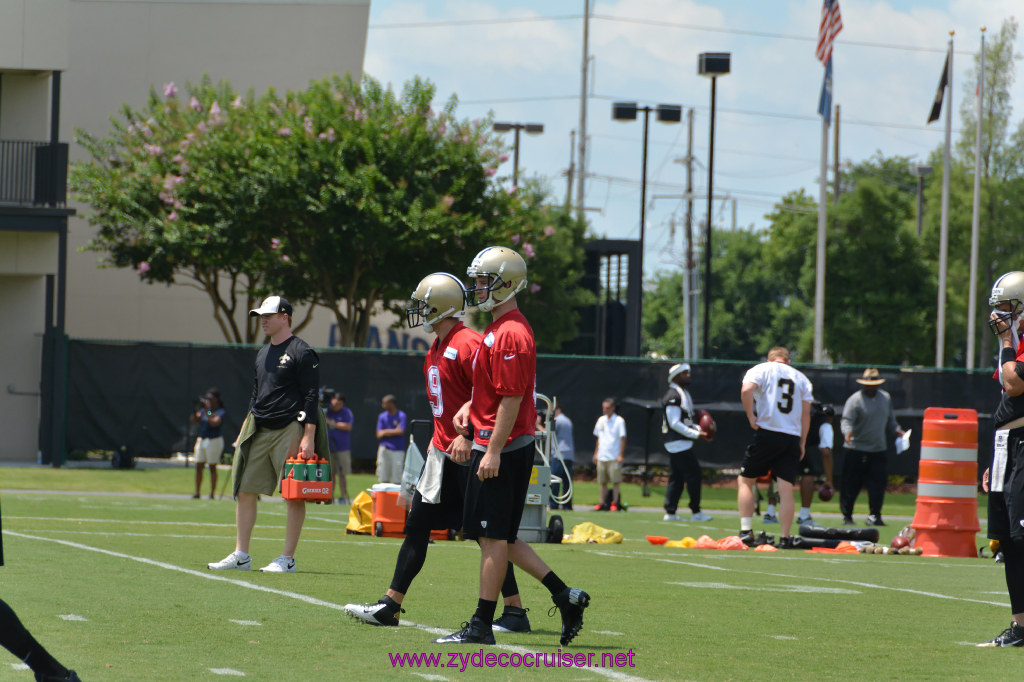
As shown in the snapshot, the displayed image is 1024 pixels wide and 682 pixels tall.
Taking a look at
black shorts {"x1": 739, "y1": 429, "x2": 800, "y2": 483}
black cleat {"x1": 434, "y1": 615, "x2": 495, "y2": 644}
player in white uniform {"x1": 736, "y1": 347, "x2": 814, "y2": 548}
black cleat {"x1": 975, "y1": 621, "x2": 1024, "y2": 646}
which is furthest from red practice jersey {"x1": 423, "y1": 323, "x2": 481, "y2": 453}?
black shorts {"x1": 739, "y1": 429, "x2": 800, "y2": 483}

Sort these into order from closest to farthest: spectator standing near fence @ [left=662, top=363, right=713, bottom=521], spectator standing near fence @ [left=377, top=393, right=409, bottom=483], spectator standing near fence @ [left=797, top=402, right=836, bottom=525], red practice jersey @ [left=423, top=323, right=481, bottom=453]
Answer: red practice jersey @ [left=423, top=323, right=481, bottom=453]
spectator standing near fence @ [left=797, top=402, right=836, bottom=525]
spectator standing near fence @ [left=662, top=363, right=713, bottom=521]
spectator standing near fence @ [left=377, top=393, right=409, bottom=483]

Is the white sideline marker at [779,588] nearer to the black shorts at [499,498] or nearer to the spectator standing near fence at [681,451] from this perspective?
the black shorts at [499,498]

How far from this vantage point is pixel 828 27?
33250 millimetres

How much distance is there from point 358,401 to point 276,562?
54.2 feet

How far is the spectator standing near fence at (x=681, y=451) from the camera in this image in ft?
62.6

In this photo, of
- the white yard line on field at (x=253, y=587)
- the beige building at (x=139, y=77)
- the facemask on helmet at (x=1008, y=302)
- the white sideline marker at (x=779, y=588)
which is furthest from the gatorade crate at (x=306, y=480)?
the beige building at (x=139, y=77)

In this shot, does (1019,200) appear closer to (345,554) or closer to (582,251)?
(582,251)

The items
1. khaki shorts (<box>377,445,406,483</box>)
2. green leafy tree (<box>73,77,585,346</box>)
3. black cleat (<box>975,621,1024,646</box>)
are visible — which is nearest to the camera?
black cleat (<box>975,621,1024,646</box>)

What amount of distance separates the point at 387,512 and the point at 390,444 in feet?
24.5

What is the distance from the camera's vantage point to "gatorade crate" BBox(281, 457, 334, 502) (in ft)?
33.0

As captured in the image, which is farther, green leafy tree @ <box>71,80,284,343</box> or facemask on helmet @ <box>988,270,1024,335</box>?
green leafy tree @ <box>71,80,284,343</box>

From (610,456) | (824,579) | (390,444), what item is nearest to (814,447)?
(610,456)

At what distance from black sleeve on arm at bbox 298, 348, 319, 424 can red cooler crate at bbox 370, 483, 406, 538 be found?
4350 mm

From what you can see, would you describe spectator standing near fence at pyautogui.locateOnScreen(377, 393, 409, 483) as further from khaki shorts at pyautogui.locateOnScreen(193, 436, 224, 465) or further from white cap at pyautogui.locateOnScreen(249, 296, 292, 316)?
white cap at pyautogui.locateOnScreen(249, 296, 292, 316)
